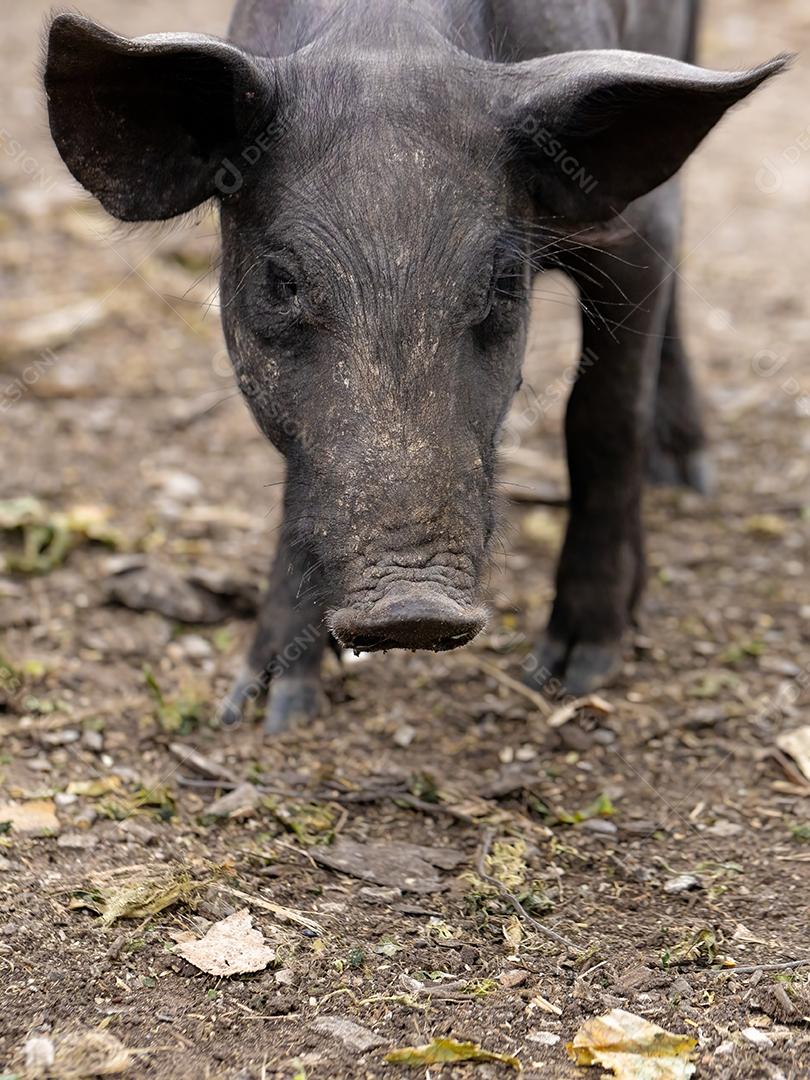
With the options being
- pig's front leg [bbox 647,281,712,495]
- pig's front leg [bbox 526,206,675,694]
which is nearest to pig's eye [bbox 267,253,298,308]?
pig's front leg [bbox 526,206,675,694]

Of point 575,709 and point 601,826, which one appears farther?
point 575,709

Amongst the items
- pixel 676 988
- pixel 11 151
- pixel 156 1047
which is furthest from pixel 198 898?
pixel 11 151

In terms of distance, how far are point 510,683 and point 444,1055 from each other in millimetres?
2280

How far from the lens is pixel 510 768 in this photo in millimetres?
4703

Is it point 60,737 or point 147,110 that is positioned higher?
point 147,110

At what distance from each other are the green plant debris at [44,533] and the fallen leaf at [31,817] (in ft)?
5.58

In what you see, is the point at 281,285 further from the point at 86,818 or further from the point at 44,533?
the point at 44,533

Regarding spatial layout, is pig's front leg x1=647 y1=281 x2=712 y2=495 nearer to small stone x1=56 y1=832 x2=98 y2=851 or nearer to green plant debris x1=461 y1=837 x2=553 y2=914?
green plant debris x1=461 y1=837 x2=553 y2=914

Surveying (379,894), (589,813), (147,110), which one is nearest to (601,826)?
(589,813)

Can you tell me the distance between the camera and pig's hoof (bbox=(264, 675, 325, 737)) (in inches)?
196

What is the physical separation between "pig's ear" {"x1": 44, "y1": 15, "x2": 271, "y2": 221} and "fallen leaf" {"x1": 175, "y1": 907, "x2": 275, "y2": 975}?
1.97 m

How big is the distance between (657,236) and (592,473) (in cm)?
87

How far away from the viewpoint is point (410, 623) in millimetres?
3430

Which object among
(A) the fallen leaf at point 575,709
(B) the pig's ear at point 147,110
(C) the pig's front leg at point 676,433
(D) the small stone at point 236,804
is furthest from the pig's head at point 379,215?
(C) the pig's front leg at point 676,433
